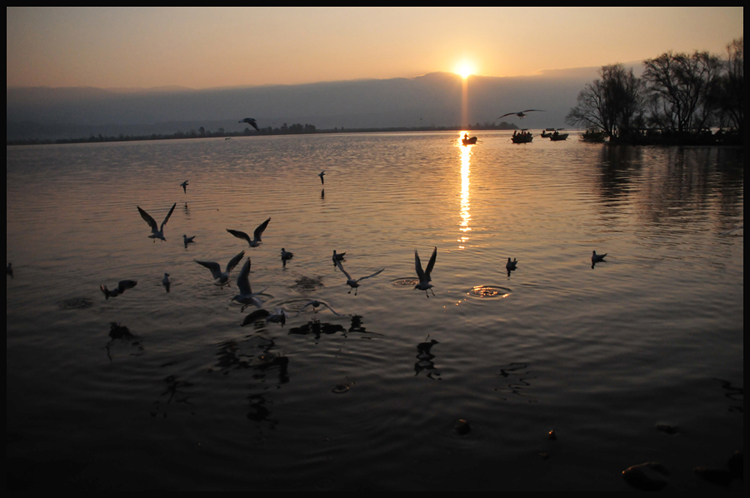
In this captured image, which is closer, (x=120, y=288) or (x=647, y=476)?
(x=647, y=476)

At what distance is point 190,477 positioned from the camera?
5473 mm

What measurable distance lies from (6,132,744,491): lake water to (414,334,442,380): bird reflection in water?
0.04m

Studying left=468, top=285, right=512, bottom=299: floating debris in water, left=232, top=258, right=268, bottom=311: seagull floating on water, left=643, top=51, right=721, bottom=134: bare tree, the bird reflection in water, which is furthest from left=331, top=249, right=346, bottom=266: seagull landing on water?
left=643, top=51, right=721, bottom=134: bare tree

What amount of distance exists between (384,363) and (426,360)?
2.17ft

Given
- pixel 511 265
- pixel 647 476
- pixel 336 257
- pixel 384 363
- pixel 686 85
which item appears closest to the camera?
pixel 647 476

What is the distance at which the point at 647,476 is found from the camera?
17.2 ft

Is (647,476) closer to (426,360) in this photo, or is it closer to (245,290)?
(426,360)

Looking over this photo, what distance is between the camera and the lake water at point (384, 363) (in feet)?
18.5

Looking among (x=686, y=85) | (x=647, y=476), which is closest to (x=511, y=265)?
(x=647, y=476)

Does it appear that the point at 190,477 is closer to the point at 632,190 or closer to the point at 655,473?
the point at 655,473

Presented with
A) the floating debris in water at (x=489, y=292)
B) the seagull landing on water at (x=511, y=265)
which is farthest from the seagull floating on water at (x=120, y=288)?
the seagull landing on water at (x=511, y=265)

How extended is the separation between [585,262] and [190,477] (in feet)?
35.0

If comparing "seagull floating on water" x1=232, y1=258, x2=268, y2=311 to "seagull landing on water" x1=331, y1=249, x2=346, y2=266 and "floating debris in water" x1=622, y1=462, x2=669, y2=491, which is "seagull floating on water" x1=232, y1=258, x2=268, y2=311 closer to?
"seagull landing on water" x1=331, y1=249, x2=346, y2=266

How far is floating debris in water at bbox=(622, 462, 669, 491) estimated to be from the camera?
5.18m
